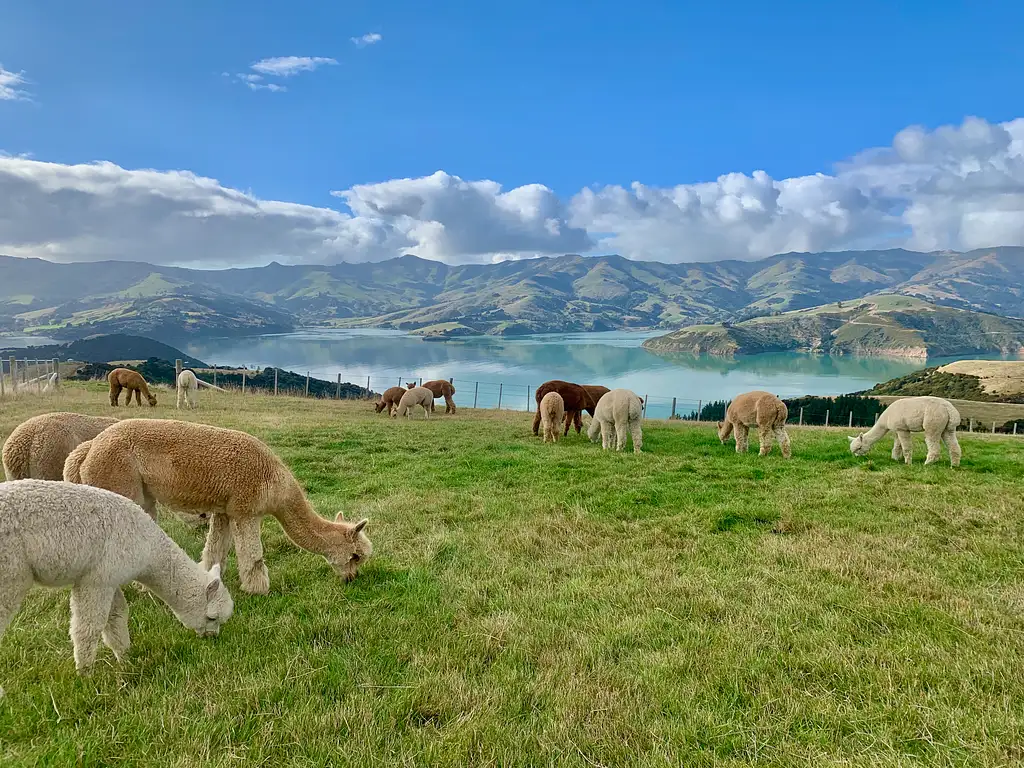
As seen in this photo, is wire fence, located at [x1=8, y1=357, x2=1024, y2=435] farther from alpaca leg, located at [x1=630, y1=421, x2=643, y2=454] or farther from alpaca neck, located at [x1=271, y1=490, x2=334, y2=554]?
alpaca neck, located at [x1=271, y1=490, x2=334, y2=554]

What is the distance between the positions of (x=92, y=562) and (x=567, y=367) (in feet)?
432

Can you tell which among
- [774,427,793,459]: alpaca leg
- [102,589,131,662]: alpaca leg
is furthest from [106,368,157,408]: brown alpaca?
[774,427,793,459]: alpaca leg

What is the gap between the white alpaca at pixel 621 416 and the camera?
1380cm

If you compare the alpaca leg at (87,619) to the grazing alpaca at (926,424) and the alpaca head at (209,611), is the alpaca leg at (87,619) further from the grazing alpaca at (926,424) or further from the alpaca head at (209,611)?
the grazing alpaca at (926,424)

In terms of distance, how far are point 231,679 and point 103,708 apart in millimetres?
766

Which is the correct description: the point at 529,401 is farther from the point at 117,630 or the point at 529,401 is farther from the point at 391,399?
the point at 117,630

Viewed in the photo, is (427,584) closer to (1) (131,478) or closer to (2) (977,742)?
(1) (131,478)

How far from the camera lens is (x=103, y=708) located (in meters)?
3.51

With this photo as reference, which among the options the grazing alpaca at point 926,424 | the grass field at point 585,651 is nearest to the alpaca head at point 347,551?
the grass field at point 585,651

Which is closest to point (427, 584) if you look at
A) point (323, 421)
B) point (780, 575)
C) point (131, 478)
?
point (131, 478)

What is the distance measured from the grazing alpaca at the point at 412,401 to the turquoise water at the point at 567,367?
1625 inches

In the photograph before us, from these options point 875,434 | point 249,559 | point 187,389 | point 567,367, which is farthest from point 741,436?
point 567,367

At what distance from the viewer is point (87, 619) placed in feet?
12.6

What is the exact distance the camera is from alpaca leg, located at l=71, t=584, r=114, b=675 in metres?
3.83
